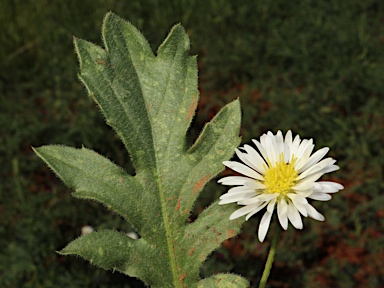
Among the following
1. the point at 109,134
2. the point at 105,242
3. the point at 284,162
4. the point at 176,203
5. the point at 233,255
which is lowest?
the point at 105,242

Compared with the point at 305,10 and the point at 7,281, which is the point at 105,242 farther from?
the point at 305,10

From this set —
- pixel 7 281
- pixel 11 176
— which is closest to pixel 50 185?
pixel 11 176

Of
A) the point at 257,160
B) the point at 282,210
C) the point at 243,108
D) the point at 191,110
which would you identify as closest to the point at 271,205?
the point at 282,210

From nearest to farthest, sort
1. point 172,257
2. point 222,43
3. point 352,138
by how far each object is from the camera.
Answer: point 172,257 → point 352,138 → point 222,43

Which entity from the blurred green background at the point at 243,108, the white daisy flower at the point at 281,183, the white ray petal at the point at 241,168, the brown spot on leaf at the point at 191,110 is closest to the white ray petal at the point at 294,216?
the white daisy flower at the point at 281,183

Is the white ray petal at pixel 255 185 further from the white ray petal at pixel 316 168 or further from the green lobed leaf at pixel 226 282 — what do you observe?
the green lobed leaf at pixel 226 282

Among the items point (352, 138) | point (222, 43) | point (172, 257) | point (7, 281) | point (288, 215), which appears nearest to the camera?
point (288, 215)

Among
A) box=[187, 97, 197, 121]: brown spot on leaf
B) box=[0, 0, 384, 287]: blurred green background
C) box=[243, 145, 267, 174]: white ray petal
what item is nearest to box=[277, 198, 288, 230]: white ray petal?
box=[243, 145, 267, 174]: white ray petal
